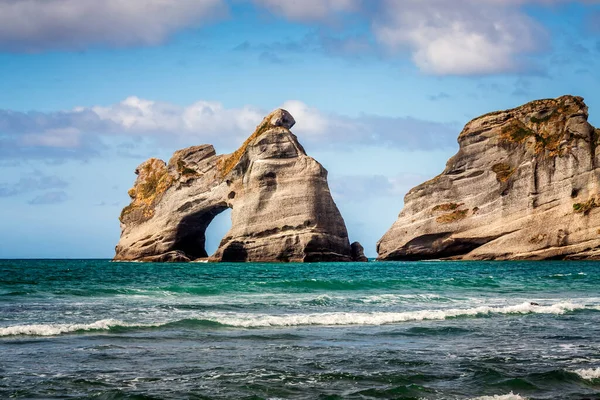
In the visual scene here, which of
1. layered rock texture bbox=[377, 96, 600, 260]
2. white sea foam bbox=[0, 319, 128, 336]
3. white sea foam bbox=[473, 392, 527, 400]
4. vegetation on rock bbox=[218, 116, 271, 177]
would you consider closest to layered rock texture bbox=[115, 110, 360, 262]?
vegetation on rock bbox=[218, 116, 271, 177]

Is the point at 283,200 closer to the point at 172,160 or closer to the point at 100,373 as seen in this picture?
the point at 172,160

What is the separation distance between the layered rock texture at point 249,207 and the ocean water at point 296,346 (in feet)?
159

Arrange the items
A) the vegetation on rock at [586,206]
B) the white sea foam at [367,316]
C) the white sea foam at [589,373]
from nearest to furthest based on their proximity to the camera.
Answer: the white sea foam at [589,373] < the white sea foam at [367,316] < the vegetation on rock at [586,206]

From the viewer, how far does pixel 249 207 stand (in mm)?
81562

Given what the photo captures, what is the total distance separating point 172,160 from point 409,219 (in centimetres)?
3095

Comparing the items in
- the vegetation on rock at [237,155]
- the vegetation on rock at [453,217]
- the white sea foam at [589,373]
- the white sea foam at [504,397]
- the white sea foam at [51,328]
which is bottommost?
the white sea foam at [504,397]

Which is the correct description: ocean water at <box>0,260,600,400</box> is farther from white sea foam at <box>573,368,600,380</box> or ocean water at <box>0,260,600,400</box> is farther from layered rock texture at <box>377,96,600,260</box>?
layered rock texture at <box>377,96,600,260</box>

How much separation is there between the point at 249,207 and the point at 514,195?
28.4m

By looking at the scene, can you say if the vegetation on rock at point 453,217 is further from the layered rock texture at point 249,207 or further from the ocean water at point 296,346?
the ocean water at point 296,346

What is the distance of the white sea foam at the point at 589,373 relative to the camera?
12570 mm

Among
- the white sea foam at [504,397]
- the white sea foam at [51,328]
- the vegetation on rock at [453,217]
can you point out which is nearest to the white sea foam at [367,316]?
the white sea foam at [51,328]

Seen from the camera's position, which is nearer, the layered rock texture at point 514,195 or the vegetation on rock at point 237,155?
the layered rock texture at point 514,195

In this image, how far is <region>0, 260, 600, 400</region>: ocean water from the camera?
472 inches

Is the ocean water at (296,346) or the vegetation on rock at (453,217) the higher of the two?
the vegetation on rock at (453,217)
